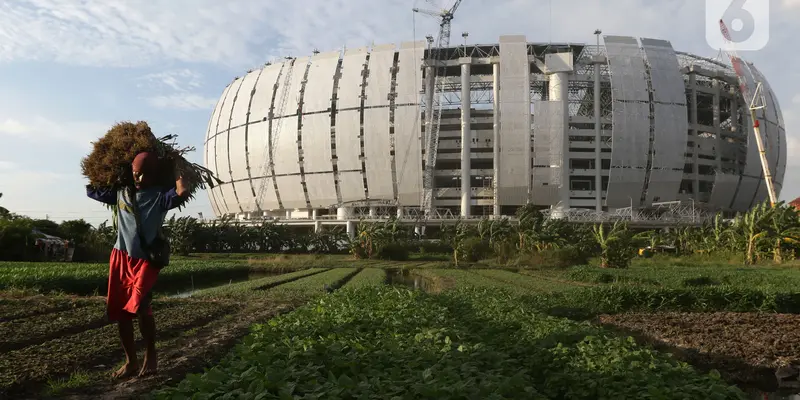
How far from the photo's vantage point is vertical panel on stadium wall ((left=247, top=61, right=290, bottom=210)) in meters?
73.4

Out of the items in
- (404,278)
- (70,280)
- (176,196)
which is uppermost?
(176,196)

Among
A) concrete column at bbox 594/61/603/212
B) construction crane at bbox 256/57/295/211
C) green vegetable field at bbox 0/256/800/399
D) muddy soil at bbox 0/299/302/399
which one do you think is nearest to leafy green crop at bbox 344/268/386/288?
green vegetable field at bbox 0/256/800/399

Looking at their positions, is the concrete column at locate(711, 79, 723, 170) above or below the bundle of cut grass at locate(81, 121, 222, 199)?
above

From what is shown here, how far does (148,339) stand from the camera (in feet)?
16.3

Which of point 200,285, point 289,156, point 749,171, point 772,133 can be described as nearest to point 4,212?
point 200,285

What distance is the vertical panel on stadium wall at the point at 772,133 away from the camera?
233 ft

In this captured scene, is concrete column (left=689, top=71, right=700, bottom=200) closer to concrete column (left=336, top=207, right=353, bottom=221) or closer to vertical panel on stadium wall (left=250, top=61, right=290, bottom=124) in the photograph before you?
concrete column (left=336, top=207, right=353, bottom=221)

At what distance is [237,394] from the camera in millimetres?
3328

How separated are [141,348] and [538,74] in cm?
6425

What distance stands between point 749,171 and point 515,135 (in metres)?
31.8

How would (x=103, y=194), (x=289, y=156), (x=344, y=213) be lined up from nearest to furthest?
(x=103, y=194)
(x=344, y=213)
(x=289, y=156)

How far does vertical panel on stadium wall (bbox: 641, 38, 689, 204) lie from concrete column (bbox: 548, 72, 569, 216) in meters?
10.1

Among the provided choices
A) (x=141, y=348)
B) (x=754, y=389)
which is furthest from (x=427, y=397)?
(x=754, y=389)

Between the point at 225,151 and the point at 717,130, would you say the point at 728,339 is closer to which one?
the point at 717,130
